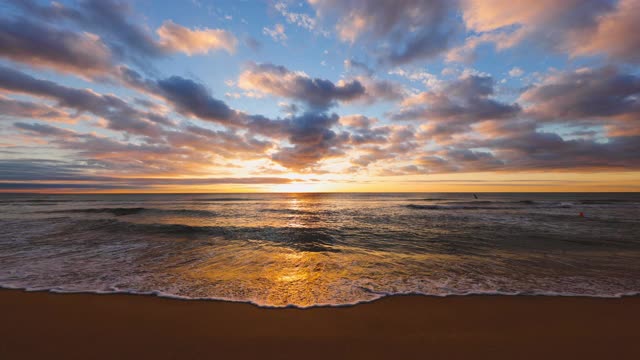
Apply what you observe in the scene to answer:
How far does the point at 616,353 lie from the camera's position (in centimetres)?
399

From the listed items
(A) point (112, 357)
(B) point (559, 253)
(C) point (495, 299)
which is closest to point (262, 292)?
(A) point (112, 357)

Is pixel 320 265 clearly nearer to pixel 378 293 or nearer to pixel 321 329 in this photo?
pixel 378 293

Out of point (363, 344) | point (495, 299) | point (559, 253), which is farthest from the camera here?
point (559, 253)

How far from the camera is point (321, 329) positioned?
4672mm

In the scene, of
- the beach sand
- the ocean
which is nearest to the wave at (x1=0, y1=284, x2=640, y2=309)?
the ocean

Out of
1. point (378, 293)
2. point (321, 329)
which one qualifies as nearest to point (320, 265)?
point (378, 293)

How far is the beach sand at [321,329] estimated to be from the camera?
402 centimetres

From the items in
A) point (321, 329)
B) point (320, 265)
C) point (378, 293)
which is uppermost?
point (321, 329)

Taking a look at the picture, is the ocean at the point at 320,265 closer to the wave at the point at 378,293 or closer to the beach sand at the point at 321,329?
the wave at the point at 378,293

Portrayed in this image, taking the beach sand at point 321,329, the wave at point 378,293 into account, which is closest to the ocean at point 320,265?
the wave at point 378,293

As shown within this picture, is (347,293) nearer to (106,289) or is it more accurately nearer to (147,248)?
(106,289)

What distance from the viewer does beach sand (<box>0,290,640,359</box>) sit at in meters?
4.02

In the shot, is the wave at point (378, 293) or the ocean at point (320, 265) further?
the ocean at point (320, 265)

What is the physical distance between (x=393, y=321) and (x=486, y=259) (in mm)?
7618
